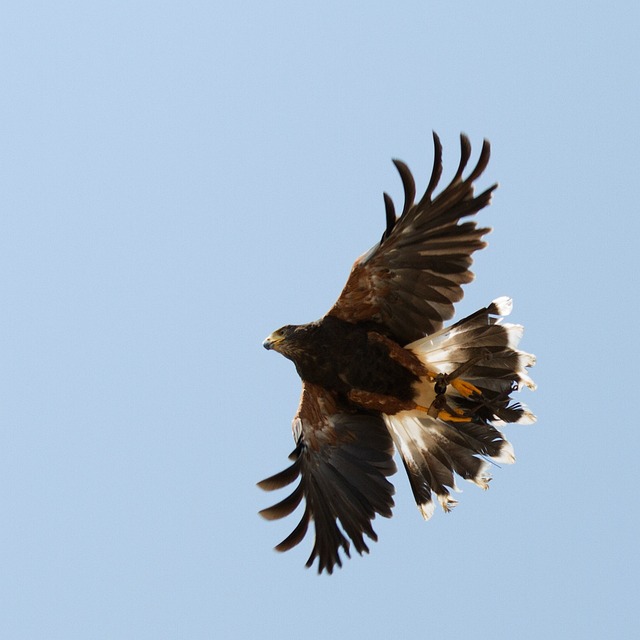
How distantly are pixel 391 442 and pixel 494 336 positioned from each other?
4.35 feet

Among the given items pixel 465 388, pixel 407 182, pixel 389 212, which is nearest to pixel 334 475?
pixel 465 388

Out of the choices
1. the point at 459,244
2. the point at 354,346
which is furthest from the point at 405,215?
the point at 354,346

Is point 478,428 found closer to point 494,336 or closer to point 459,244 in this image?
point 494,336

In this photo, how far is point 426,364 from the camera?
9789 mm

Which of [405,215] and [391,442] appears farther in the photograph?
[391,442]

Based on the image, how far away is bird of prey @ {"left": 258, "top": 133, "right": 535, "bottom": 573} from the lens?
9492mm

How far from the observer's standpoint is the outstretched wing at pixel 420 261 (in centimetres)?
919

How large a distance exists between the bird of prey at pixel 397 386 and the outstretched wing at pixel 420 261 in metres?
0.01

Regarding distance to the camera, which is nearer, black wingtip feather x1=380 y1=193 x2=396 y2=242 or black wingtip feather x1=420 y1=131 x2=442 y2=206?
black wingtip feather x1=420 y1=131 x2=442 y2=206

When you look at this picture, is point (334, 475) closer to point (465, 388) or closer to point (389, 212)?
point (465, 388)

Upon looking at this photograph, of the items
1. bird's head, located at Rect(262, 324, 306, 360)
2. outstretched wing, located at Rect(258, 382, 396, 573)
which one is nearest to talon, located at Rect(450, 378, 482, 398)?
outstretched wing, located at Rect(258, 382, 396, 573)

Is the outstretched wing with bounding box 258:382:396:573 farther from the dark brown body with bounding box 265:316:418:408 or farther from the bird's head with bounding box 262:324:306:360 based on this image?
the bird's head with bounding box 262:324:306:360

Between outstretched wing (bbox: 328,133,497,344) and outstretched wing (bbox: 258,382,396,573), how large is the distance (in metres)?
0.88

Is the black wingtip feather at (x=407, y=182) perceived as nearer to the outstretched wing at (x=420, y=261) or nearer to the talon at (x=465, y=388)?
the outstretched wing at (x=420, y=261)
